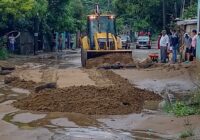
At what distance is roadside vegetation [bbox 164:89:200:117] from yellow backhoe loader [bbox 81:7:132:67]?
593 inches

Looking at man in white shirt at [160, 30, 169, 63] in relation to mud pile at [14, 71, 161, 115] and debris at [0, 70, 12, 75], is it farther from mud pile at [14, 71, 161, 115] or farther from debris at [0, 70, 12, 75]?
mud pile at [14, 71, 161, 115]

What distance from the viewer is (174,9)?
59.2m

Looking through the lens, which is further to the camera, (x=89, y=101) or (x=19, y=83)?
(x=19, y=83)

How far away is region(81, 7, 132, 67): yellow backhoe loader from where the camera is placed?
92.8 ft

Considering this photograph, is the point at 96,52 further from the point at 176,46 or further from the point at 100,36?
the point at 176,46

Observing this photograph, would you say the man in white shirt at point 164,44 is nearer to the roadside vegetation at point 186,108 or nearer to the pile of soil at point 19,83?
the pile of soil at point 19,83

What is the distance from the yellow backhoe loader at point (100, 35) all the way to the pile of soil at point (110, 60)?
884 mm

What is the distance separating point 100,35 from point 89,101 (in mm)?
15138

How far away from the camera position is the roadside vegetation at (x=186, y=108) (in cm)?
1202

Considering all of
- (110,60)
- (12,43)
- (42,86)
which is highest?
(12,43)

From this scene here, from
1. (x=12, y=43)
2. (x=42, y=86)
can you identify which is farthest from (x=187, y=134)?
(x=12, y=43)

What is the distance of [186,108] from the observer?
40.9ft

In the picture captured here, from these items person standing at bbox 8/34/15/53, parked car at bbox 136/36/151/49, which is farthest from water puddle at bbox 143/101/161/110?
parked car at bbox 136/36/151/49

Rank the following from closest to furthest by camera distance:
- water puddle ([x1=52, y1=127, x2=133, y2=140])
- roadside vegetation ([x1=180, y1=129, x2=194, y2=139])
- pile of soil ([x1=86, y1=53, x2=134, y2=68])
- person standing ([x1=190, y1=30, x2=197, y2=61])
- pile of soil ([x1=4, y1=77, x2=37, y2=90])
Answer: roadside vegetation ([x1=180, y1=129, x2=194, y2=139])
water puddle ([x1=52, y1=127, x2=133, y2=140])
pile of soil ([x1=4, y1=77, x2=37, y2=90])
person standing ([x1=190, y1=30, x2=197, y2=61])
pile of soil ([x1=86, y1=53, x2=134, y2=68])
